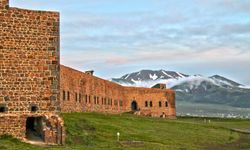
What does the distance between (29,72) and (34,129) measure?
3.05 meters

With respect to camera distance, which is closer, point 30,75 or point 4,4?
point 4,4

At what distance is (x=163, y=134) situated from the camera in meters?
35.2

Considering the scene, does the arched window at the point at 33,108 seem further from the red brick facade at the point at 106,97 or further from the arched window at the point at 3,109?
the red brick facade at the point at 106,97

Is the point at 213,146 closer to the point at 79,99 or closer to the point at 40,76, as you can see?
the point at 40,76

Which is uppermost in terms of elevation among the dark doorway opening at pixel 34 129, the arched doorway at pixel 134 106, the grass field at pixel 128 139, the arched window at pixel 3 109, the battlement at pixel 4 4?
the battlement at pixel 4 4

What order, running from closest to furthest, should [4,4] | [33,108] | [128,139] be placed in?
[4,4], [33,108], [128,139]

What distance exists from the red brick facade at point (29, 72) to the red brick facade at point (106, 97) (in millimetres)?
19174

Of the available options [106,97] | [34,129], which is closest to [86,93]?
[106,97]

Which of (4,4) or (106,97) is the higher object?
(4,4)

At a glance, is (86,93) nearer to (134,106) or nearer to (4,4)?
(134,106)

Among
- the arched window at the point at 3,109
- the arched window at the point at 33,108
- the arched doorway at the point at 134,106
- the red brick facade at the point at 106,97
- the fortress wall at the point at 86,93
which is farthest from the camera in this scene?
the arched doorway at the point at 134,106

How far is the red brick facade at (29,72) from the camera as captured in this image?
23828 mm

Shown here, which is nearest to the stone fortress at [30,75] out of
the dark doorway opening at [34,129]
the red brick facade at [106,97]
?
the dark doorway opening at [34,129]

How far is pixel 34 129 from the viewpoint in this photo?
83.6 ft
